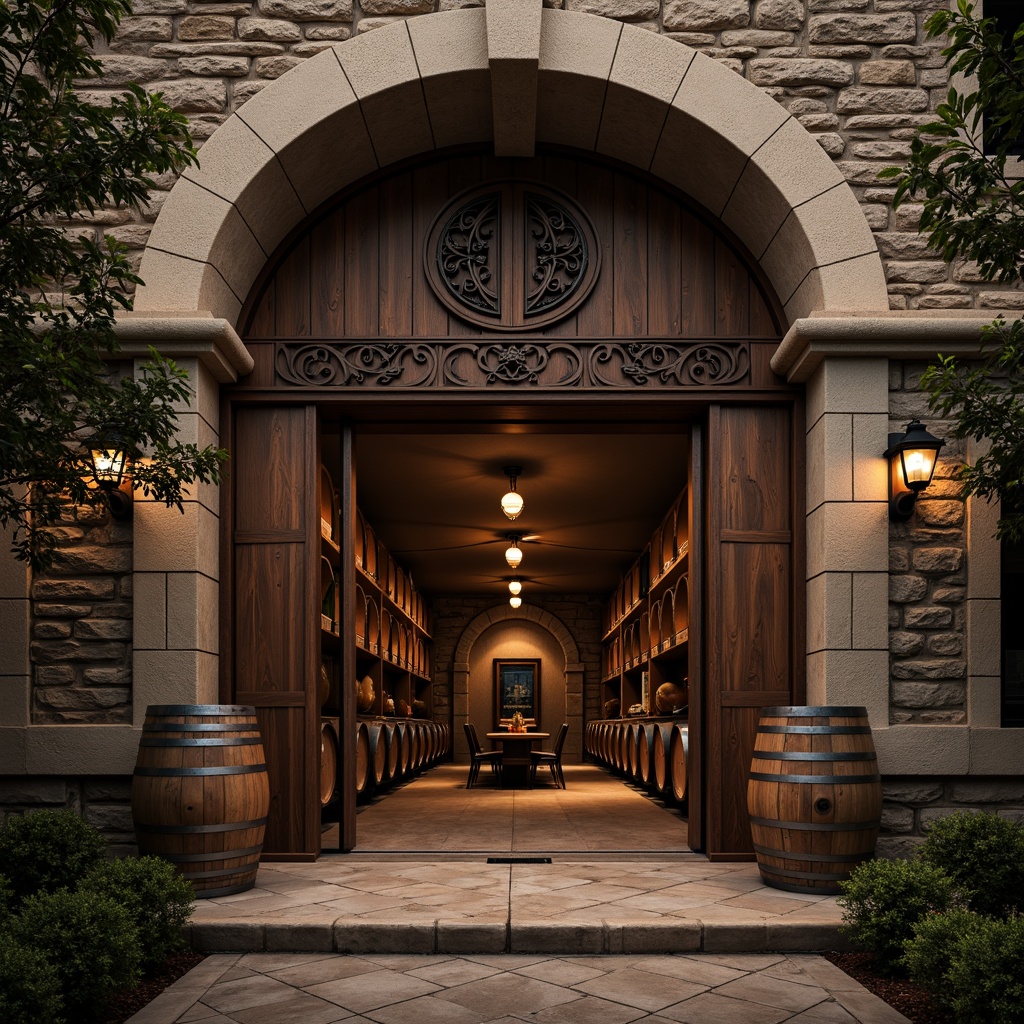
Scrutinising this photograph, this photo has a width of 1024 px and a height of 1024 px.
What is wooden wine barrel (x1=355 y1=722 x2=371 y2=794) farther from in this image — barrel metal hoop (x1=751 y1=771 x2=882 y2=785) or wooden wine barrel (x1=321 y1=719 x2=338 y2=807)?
barrel metal hoop (x1=751 y1=771 x2=882 y2=785)

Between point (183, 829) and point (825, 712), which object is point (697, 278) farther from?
point (183, 829)

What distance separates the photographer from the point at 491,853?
5.81 metres

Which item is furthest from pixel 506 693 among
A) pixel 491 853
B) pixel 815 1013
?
pixel 815 1013

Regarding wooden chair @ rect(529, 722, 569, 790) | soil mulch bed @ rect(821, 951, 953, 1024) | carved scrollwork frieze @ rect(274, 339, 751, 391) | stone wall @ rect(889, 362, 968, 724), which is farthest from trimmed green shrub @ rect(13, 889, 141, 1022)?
wooden chair @ rect(529, 722, 569, 790)

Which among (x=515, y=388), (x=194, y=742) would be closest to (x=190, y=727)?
(x=194, y=742)

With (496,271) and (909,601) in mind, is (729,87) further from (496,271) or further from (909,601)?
(909,601)

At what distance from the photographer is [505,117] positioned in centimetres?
552

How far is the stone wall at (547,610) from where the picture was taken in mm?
18172

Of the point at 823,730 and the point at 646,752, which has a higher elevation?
the point at 823,730

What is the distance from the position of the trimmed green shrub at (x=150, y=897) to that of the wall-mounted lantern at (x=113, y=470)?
1.35 m

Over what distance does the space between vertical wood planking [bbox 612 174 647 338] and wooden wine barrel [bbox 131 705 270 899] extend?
2.78 meters

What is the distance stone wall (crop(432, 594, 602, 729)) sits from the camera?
Result: 1817cm

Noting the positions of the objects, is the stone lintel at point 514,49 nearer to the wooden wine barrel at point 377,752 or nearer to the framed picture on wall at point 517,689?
the wooden wine barrel at point 377,752

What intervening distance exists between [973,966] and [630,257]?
384 cm
